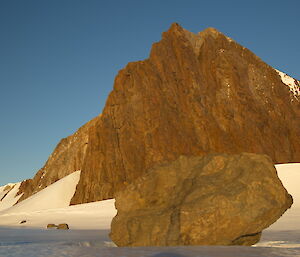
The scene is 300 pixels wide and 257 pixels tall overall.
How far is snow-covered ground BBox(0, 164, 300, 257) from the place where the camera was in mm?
6355

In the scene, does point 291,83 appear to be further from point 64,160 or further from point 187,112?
point 64,160

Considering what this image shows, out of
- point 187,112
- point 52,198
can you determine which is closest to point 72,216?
point 187,112

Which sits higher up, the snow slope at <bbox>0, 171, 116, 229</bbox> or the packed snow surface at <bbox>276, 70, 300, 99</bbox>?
the packed snow surface at <bbox>276, 70, 300, 99</bbox>

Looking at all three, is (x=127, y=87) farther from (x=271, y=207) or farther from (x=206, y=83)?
(x=271, y=207)

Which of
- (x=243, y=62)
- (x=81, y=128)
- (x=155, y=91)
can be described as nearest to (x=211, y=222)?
(x=155, y=91)

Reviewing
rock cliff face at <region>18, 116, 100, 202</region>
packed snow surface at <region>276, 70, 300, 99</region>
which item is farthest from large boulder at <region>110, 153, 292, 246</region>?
rock cliff face at <region>18, 116, 100, 202</region>

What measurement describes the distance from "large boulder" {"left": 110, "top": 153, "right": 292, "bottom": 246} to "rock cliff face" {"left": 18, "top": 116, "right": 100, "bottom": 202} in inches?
1623

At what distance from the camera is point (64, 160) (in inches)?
2101

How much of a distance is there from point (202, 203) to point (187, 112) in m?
27.8

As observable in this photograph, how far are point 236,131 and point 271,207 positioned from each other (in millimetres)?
26774

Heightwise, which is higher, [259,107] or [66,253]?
[259,107]

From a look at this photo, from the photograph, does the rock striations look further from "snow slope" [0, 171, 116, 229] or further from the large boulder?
the large boulder

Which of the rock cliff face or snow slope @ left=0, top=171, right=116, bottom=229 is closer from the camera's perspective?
snow slope @ left=0, top=171, right=116, bottom=229

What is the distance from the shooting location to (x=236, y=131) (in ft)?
110
